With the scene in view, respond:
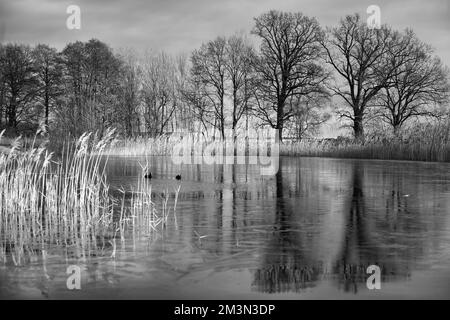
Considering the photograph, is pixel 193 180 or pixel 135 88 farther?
pixel 135 88

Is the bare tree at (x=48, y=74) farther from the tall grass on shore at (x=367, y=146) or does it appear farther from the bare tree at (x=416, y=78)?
the bare tree at (x=416, y=78)

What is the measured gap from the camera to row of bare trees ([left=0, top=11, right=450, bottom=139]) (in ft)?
134

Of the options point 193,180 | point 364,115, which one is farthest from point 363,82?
point 193,180

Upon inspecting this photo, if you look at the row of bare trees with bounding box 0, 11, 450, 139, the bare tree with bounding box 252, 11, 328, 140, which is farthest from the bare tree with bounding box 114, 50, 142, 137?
the bare tree with bounding box 252, 11, 328, 140

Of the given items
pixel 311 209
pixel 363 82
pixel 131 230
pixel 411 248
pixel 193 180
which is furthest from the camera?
pixel 363 82

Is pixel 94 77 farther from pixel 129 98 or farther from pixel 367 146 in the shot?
pixel 367 146

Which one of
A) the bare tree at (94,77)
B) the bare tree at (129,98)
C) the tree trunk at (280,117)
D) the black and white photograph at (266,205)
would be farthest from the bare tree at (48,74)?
the tree trunk at (280,117)

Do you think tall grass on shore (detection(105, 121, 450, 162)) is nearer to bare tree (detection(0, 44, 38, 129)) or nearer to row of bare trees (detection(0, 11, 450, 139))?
row of bare trees (detection(0, 11, 450, 139))

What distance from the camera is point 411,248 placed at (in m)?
6.58

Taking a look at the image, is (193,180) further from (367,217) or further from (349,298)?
(349,298)

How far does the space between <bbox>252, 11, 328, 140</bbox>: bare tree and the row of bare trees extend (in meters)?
0.08

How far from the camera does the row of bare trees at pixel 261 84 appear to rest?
40.9 meters

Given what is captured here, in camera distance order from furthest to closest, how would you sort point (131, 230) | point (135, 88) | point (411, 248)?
point (135, 88), point (131, 230), point (411, 248)

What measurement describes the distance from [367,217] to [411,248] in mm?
2537
